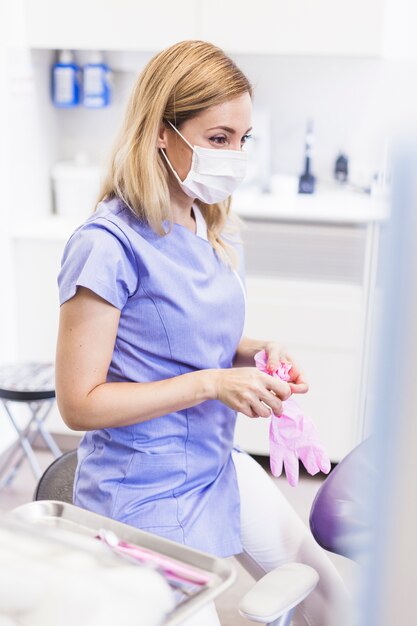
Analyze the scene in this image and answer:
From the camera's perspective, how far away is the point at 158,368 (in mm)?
1281

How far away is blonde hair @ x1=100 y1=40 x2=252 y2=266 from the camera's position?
126cm

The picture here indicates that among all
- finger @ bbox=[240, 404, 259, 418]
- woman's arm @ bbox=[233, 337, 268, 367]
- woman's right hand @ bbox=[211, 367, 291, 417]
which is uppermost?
woman's right hand @ bbox=[211, 367, 291, 417]

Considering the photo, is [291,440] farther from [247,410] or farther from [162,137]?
[162,137]

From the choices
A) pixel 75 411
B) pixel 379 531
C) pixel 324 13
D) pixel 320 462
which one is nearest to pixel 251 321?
pixel 324 13

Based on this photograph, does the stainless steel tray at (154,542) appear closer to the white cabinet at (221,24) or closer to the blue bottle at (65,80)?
the white cabinet at (221,24)

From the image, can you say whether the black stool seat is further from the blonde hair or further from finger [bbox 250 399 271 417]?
finger [bbox 250 399 271 417]

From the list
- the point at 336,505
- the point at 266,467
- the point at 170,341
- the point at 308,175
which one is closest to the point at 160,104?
the point at 170,341

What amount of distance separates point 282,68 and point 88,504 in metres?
2.12

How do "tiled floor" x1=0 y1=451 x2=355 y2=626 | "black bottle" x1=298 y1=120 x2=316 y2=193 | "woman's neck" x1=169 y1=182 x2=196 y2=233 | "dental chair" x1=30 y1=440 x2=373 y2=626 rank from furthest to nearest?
"black bottle" x1=298 y1=120 x2=316 y2=193 < "tiled floor" x1=0 y1=451 x2=355 y2=626 < "woman's neck" x1=169 y1=182 x2=196 y2=233 < "dental chair" x1=30 y1=440 x2=373 y2=626

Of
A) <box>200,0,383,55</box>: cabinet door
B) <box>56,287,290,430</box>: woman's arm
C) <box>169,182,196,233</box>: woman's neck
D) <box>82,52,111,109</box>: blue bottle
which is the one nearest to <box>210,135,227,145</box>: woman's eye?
<box>169,182,196,233</box>: woman's neck

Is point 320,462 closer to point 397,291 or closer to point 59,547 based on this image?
point 59,547

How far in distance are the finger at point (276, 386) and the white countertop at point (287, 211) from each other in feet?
4.11

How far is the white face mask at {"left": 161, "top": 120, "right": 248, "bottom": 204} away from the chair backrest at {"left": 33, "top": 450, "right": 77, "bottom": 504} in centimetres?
60

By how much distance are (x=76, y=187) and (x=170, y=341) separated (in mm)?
1777
